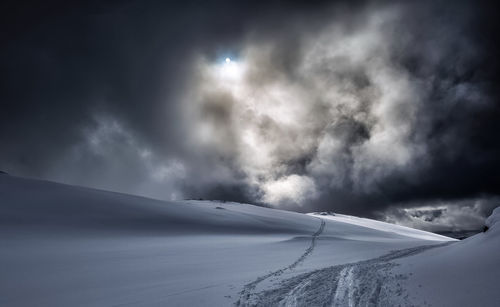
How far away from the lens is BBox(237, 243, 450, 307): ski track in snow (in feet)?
23.9

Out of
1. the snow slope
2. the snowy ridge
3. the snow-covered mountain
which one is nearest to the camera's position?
the snow slope

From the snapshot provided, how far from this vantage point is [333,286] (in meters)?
8.65

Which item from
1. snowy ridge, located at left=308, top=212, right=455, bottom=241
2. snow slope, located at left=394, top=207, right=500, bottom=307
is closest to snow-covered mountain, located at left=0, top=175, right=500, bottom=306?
snow slope, located at left=394, top=207, right=500, bottom=307

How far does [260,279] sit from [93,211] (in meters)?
21.2

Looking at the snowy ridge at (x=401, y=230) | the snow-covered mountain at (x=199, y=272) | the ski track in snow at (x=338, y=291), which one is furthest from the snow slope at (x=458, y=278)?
the snowy ridge at (x=401, y=230)

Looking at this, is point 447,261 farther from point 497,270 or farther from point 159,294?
point 159,294

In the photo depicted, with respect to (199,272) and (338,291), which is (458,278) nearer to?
(338,291)

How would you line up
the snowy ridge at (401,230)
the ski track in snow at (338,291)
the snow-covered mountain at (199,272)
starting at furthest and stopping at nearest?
the snowy ridge at (401,230) → the snow-covered mountain at (199,272) → the ski track in snow at (338,291)

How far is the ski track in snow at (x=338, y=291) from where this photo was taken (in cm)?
729

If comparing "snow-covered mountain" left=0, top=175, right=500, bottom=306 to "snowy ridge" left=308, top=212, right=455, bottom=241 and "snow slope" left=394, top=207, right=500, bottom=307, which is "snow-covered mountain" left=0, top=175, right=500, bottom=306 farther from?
"snowy ridge" left=308, top=212, right=455, bottom=241

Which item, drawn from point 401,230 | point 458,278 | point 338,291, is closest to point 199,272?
point 338,291

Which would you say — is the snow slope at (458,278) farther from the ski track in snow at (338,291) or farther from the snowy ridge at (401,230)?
the snowy ridge at (401,230)

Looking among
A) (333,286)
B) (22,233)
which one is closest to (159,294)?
(333,286)

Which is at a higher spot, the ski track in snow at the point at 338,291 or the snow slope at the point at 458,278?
the snow slope at the point at 458,278
